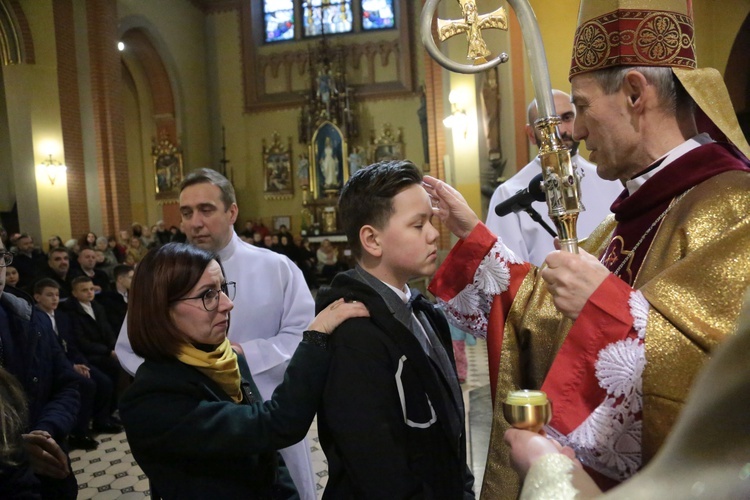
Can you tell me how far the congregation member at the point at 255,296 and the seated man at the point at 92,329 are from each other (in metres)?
3.28

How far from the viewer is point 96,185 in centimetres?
1120

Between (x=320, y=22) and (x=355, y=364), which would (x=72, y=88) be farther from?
(x=355, y=364)

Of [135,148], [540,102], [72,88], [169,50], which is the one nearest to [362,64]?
[169,50]

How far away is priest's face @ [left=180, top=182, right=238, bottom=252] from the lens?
2.46 metres

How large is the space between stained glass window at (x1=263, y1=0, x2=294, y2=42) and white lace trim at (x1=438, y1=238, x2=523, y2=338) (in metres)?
18.1

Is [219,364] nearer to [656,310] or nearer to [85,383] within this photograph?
[656,310]

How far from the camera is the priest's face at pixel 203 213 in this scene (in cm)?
246

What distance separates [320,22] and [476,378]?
48.5 feet

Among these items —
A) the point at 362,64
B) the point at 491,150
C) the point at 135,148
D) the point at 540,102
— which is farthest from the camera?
the point at 362,64

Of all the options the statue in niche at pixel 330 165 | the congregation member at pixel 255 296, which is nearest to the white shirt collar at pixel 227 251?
the congregation member at pixel 255 296

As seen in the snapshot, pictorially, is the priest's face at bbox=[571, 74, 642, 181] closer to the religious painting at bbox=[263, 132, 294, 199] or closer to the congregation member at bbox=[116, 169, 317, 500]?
the congregation member at bbox=[116, 169, 317, 500]

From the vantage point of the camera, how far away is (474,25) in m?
1.36

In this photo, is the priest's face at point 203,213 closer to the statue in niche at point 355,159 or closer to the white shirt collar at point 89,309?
the white shirt collar at point 89,309

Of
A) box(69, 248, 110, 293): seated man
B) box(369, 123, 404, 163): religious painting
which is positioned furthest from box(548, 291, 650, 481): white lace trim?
box(369, 123, 404, 163): religious painting
